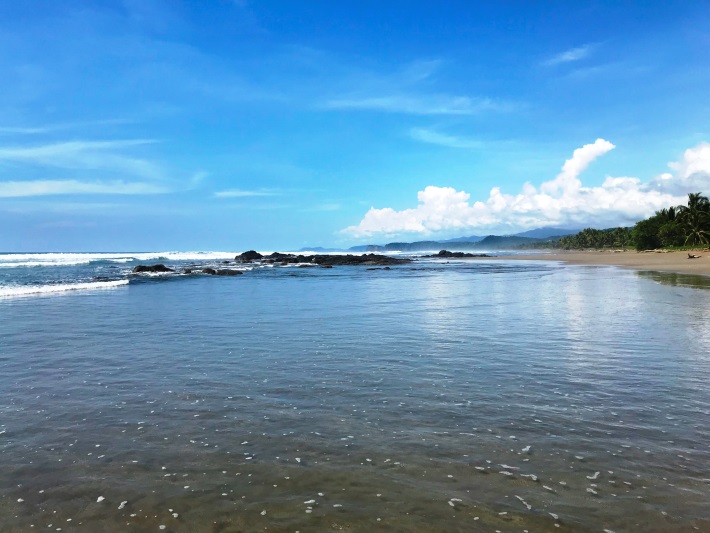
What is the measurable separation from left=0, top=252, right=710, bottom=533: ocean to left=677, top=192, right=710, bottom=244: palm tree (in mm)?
90253

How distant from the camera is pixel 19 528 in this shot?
4.72 metres

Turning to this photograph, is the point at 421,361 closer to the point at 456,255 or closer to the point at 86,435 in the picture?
the point at 86,435

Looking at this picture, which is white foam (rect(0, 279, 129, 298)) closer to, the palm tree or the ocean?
the ocean

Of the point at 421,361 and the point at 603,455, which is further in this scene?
the point at 421,361

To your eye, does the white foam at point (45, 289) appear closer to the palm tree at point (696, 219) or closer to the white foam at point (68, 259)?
the white foam at point (68, 259)

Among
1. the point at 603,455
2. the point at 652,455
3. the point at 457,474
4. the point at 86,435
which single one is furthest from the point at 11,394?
the point at 652,455

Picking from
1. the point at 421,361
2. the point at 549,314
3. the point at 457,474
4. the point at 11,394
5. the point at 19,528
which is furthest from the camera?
the point at 549,314

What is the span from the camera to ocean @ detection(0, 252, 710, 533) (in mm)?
4957

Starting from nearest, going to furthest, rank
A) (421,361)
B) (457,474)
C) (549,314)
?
1. (457,474)
2. (421,361)
3. (549,314)

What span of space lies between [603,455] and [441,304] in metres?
16.9

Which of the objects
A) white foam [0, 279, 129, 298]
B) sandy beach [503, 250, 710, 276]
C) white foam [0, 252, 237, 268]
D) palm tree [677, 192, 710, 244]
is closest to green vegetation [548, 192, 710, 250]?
palm tree [677, 192, 710, 244]

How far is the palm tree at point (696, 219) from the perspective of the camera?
86.3m

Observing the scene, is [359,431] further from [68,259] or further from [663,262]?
[68,259]

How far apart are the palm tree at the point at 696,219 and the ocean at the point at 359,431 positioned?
296 ft
